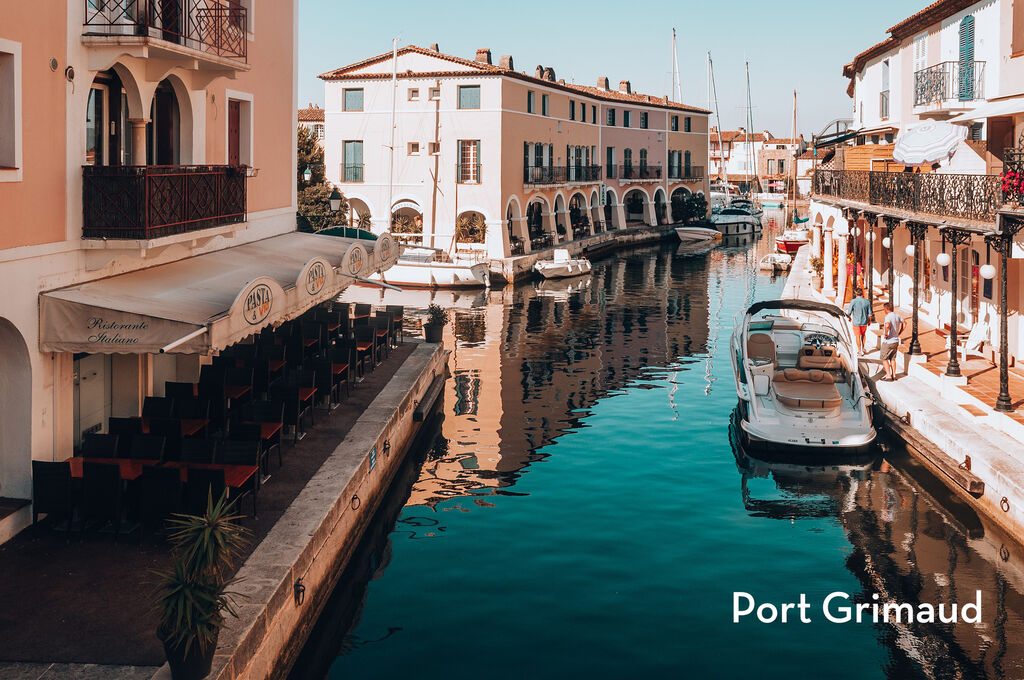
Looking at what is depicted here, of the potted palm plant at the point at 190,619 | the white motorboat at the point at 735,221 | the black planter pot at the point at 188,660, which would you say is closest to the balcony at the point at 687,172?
the white motorboat at the point at 735,221

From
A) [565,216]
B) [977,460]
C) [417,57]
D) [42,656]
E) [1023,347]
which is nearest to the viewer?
[42,656]

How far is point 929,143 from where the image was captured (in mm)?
22359

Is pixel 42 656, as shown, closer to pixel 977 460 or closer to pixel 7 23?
pixel 7 23

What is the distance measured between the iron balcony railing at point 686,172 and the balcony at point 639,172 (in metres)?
2.36

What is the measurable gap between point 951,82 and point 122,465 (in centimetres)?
2258

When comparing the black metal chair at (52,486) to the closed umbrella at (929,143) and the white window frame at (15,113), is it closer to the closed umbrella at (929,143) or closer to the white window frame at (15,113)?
the white window frame at (15,113)

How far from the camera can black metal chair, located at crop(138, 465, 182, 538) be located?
37.1 feet

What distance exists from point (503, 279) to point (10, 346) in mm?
39476

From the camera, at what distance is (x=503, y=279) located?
50.7 meters

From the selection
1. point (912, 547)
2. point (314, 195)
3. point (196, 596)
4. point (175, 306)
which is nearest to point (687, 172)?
point (314, 195)

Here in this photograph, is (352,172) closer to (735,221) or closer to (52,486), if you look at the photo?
(735,221)

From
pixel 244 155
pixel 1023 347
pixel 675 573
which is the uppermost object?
pixel 244 155

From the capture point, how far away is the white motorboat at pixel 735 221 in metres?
81.6

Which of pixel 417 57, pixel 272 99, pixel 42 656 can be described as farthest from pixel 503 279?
pixel 42 656
